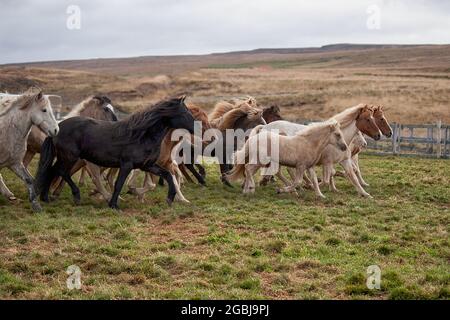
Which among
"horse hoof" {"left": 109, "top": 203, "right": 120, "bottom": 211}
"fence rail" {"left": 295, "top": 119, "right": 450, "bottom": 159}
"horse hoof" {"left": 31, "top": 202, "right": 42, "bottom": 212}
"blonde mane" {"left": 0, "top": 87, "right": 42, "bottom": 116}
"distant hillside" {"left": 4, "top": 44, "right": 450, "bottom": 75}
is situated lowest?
"fence rail" {"left": 295, "top": 119, "right": 450, "bottom": 159}

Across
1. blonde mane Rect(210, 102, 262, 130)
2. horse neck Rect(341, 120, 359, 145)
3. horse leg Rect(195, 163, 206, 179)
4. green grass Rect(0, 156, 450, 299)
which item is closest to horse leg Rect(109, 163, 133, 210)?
green grass Rect(0, 156, 450, 299)

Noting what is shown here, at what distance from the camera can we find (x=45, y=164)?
9.49 metres

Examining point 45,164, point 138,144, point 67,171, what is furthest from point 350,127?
point 45,164

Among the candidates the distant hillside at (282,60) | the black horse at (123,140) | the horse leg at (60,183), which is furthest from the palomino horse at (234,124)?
the distant hillside at (282,60)

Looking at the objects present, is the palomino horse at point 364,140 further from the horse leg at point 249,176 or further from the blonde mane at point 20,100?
the blonde mane at point 20,100

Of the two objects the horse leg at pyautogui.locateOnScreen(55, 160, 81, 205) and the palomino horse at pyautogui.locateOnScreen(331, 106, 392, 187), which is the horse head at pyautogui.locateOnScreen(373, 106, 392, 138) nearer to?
the palomino horse at pyautogui.locateOnScreen(331, 106, 392, 187)

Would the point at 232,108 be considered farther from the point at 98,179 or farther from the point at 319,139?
the point at 98,179

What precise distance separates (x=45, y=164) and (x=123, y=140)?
1463 mm

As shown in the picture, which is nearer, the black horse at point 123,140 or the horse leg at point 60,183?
the black horse at point 123,140

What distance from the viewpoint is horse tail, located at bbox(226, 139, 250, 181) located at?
10.9 meters

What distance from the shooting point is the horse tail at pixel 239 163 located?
35.7ft

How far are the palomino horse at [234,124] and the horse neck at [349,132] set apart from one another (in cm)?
179

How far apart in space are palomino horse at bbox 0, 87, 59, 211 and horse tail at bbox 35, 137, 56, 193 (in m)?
0.64
